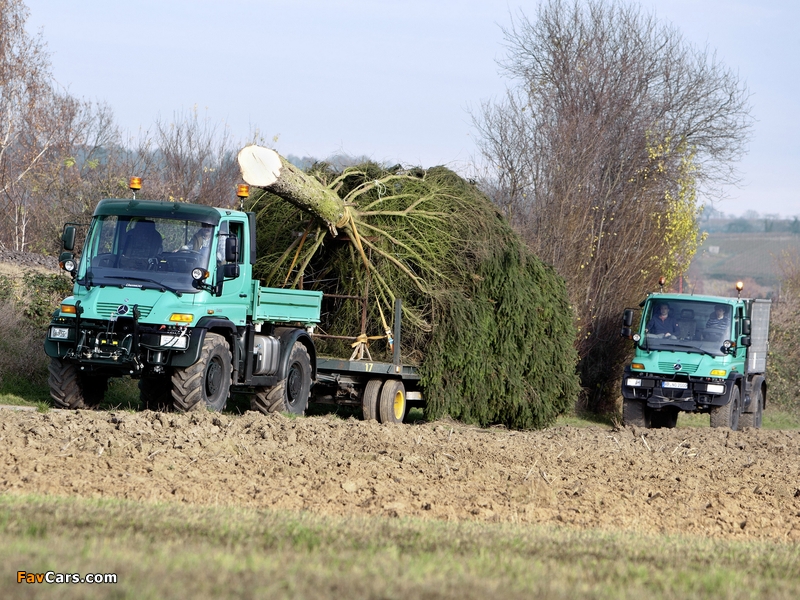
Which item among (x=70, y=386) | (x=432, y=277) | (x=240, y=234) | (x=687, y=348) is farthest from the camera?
(x=687, y=348)

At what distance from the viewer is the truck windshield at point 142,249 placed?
42.9 feet

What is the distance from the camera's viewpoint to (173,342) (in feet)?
41.5

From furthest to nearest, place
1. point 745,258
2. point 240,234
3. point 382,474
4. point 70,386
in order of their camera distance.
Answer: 1. point 745,258
2. point 240,234
3. point 70,386
4. point 382,474

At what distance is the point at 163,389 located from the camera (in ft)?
49.5

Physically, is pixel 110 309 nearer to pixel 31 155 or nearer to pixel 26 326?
pixel 26 326

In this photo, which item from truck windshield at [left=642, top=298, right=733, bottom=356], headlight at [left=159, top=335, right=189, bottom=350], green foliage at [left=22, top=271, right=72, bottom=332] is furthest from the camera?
truck windshield at [left=642, top=298, right=733, bottom=356]

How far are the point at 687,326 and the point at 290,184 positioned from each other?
1014 cm

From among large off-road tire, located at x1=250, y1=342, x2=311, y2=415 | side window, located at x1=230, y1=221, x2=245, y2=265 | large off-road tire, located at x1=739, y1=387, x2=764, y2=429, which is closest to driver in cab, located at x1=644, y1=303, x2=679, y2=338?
large off-road tire, located at x1=739, y1=387, x2=764, y2=429

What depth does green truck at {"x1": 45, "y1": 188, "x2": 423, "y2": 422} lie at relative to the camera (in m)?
12.8

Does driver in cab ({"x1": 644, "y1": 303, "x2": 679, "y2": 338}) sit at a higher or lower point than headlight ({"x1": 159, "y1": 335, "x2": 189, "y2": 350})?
higher

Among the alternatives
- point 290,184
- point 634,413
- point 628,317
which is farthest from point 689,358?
point 290,184

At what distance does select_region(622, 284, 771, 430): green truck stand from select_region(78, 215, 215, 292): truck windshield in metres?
10.6

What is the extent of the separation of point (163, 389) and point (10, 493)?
275 inches

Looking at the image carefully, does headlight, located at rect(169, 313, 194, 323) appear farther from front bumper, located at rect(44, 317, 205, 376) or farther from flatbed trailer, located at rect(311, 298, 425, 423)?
flatbed trailer, located at rect(311, 298, 425, 423)
